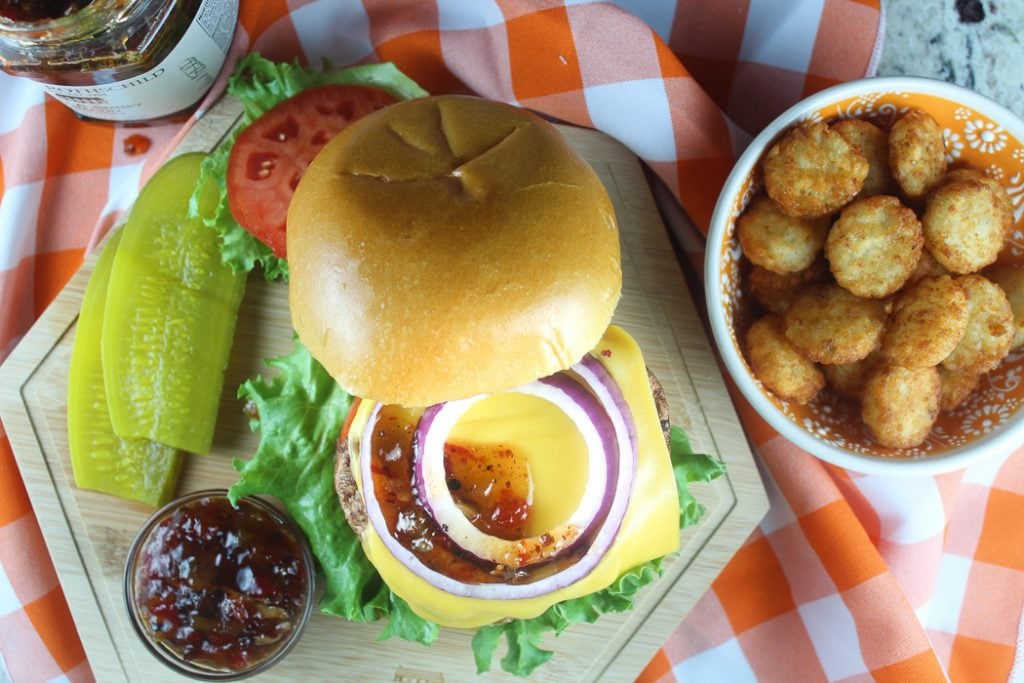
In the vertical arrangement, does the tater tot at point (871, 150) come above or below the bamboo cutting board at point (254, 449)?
above

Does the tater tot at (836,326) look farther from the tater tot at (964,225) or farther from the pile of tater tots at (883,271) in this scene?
the tater tot at (964,225)

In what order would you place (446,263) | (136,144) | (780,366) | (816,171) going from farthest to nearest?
(136,144), (780,366), (816,171), (446,263)

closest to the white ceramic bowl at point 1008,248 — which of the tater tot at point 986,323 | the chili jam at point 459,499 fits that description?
the tater tot at point 986,323

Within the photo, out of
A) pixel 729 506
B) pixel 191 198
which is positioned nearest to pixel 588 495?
pixel 729 506

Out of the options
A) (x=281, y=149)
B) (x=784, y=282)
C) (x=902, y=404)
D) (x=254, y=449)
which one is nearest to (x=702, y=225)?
(x=784, y=282)

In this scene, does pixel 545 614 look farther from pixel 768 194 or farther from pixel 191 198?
pixel 191 198

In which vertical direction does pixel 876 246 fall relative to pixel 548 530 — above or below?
above

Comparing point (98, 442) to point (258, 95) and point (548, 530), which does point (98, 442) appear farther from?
point (548, 530)
